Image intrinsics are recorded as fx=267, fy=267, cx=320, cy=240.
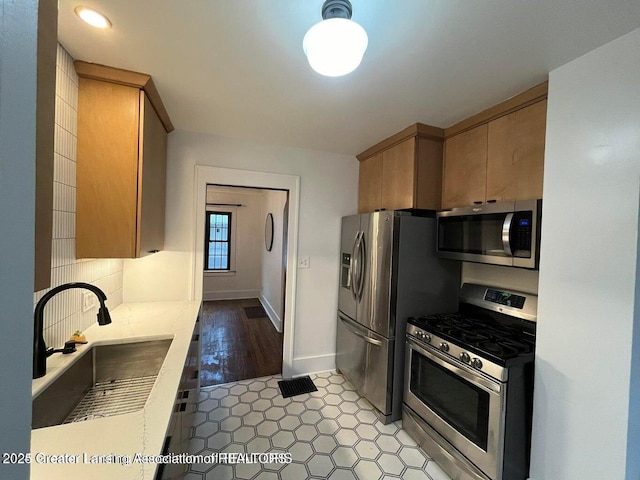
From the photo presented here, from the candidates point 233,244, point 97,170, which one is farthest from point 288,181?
point 233,244

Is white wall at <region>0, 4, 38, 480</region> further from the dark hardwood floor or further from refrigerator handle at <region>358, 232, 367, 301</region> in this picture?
the dark hardwood floor

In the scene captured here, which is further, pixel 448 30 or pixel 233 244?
pixel 233 244

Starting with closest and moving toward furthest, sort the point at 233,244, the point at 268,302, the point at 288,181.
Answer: the point at 288,181, the point at 268,302, the point at 233,244

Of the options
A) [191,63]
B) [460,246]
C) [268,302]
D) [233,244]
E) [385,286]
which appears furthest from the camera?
[233,244]

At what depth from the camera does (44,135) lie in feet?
2.29

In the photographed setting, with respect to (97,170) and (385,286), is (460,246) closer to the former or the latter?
(385,286)

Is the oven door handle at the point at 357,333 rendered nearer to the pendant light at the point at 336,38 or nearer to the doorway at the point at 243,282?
the doorway at the point at 243,282

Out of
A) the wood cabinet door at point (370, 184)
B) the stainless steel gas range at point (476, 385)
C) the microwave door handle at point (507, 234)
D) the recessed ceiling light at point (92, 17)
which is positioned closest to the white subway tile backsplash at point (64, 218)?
the recessed ceiling light at point (92, 17)

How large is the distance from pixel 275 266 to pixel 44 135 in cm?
394

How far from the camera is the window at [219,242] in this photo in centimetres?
581

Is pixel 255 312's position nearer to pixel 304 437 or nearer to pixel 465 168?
pixel 304 437

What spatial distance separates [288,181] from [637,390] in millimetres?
2572

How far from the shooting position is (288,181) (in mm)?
2684

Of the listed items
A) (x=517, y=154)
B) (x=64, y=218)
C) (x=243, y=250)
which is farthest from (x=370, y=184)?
(x=243, y=250)
